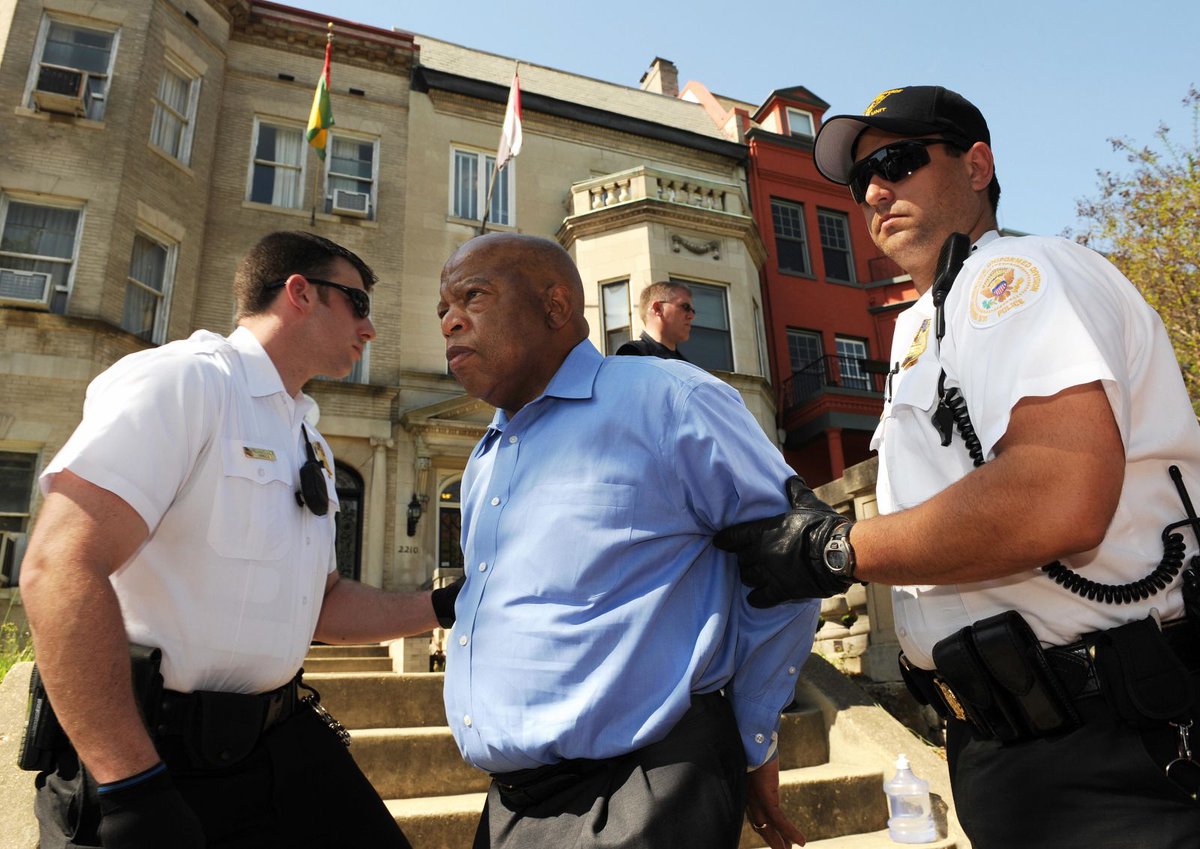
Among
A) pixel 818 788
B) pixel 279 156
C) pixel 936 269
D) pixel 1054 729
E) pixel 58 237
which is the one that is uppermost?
pixel 279 156

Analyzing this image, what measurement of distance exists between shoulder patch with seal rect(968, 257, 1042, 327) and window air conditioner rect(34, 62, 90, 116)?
1639 centimetres

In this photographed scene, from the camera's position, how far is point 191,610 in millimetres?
2248

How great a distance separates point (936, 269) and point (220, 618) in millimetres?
2273

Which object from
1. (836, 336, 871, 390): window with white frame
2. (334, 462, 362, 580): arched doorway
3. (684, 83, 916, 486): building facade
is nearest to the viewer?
(334, 462, 362, 580): arched doorway

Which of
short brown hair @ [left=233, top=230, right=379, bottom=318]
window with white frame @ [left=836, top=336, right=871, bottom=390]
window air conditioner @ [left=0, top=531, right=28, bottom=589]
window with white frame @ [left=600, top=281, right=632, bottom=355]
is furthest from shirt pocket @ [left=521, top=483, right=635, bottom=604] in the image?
window with white frame @ [left=836, top=336, right=871, bottom=390]

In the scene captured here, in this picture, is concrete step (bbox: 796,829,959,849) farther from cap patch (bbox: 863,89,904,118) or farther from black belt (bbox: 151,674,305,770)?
cap patch (bbox: 863,89,904,118)

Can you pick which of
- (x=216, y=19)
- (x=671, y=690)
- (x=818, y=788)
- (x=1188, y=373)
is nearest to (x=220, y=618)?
(x=671, y=690)

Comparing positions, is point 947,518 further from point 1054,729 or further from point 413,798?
point 413,798

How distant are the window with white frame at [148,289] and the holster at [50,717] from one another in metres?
13.3

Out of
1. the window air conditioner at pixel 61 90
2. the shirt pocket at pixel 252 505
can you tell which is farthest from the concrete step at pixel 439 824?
the window air conditioner at pixel 61 90

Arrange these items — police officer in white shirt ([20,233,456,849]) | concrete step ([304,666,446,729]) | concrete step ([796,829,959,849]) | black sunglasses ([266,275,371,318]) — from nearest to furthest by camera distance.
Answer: police officer in white shirt ([20,233,456,849]) → black sunglasses ([266,275,371,318]) → concrete step ([796,829,959,849]) → concrete step ([304,666,446,729])

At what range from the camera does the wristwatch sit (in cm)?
151

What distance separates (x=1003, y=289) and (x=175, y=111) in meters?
17.5

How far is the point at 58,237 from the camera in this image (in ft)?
43.3
